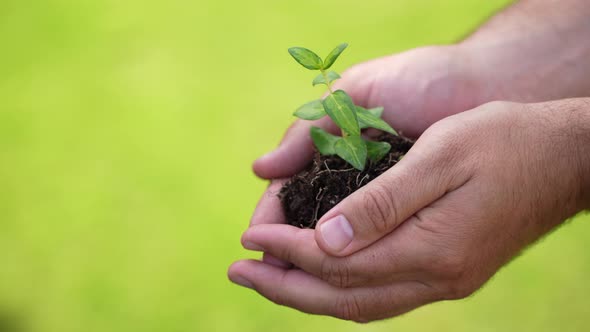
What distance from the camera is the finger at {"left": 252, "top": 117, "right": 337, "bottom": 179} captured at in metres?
2.30

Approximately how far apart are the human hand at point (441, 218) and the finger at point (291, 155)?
1.37ft

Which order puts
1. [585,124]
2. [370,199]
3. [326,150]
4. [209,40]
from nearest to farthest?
1. [370,199]
2. [585,124]
3. [326,150]
4. [209,40]

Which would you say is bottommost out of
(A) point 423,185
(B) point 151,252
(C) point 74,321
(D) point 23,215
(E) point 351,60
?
(C) point 74,321

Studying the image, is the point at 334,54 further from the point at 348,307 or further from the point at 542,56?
the point at 542,56

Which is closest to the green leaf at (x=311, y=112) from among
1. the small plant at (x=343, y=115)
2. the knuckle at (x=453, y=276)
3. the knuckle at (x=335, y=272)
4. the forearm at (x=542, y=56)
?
the small plant at (x=343, y=115)

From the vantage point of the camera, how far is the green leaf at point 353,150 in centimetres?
181

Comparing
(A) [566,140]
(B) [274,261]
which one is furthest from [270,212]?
Result: (A) [566,140]

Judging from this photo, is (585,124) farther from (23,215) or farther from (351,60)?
(23,215)

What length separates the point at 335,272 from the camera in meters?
1.82

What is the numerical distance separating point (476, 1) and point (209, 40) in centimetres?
216

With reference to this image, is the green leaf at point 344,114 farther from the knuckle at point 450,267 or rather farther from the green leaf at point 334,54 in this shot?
the knuckle at point 450,267

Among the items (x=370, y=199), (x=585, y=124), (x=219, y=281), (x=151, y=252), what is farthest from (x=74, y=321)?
(x=585, y=124)

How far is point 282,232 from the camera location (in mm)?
1881

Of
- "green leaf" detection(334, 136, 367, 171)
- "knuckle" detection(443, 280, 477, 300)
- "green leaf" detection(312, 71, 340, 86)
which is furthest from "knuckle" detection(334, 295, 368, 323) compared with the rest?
"green leaf" detection(312, 71, 340, 86)
